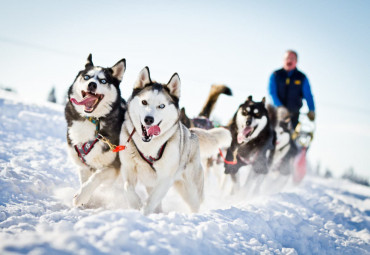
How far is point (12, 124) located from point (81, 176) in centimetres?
409

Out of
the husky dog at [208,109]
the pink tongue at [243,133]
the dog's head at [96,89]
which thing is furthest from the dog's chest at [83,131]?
the pink tongue at [243,133]

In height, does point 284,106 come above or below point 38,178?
above

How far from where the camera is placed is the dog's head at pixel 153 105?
2.38 m

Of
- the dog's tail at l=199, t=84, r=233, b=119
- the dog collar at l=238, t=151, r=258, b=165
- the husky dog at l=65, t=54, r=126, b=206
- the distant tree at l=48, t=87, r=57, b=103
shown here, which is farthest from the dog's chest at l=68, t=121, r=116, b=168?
the distant tree at l=48, t=87, r=57, b=103

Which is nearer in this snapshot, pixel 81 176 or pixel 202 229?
pixel 202 229

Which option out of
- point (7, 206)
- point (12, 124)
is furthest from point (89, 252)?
point (12, 124)

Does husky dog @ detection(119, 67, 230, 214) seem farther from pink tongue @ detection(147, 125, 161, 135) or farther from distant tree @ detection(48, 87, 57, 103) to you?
distant tree @ detection(48, 87, 57, 103)

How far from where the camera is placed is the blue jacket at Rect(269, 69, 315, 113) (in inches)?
204

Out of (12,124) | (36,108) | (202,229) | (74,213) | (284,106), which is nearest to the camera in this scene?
(202,229)

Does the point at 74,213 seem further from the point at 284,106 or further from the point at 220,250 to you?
the point at 284,106

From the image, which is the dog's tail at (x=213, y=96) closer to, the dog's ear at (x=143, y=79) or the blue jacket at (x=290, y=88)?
the blue jacket at (x=290, y=88)

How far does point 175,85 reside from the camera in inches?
106

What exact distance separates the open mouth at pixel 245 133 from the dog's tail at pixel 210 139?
19cm

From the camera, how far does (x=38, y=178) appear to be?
319 centimetres
